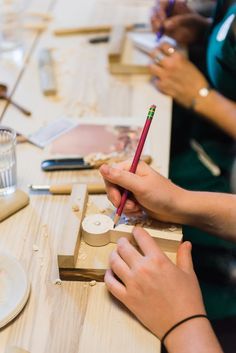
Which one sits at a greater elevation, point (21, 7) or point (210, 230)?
point (21, 7)

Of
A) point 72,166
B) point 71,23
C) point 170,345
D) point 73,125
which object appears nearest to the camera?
point 170,345

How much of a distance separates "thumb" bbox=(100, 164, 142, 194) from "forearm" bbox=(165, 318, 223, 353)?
0.25 metres

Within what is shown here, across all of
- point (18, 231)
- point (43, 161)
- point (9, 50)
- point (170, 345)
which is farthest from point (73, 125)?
point (170, 345)

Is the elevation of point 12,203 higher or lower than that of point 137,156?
lower

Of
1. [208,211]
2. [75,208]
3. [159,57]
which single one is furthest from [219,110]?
[75,208]

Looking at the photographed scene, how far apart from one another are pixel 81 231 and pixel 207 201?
0.80 feet

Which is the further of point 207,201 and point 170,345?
point 207,201

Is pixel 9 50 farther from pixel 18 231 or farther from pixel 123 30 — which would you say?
pixel 18 231

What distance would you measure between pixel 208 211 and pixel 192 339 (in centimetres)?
27

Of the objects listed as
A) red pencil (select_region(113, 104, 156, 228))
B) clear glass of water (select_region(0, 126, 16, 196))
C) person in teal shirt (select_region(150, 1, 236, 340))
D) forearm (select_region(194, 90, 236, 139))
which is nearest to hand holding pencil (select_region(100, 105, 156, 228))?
red pencil (select_region(113, 104, 156, 228))

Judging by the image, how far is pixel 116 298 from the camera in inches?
28.8

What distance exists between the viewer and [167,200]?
0.82m

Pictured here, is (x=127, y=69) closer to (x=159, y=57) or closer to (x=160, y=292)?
(x=159, y=57)

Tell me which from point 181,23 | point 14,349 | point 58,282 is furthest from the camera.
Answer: point 181,23
